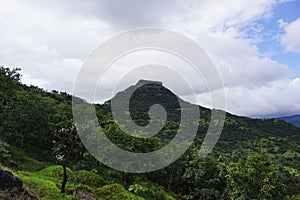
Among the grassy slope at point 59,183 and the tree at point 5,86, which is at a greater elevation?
the tree at point 5,86

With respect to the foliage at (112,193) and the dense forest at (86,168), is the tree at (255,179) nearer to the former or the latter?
the dense forest at (86,168)

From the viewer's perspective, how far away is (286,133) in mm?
133875

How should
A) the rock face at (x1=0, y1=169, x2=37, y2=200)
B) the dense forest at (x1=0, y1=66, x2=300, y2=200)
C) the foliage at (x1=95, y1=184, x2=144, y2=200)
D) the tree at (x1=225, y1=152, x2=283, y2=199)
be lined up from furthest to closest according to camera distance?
the tree at (x1=225, y1=152, x2=283, y2=199) → the foliage at (x1=95, y1=184, x2=144, y2=200) → the dense forest at (x1=0, y1=66, x2=300, y2=200) → the rock face at (x1=0, y1=169, x2=37, y2=200)

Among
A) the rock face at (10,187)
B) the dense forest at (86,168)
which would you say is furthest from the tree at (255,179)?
the rock face at (10,187)

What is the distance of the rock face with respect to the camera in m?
12.7

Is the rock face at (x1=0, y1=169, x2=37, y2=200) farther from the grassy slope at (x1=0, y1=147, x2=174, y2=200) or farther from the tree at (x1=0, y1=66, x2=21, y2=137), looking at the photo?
the tree at (x1=0, y1=66, x2=21, y2=137)

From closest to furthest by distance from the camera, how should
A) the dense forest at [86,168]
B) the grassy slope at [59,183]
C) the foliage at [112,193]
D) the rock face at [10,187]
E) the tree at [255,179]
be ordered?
1. the rock face at [10,187]
2. the grassy slope at [59,183]
3. the dense forest at [86,168]
4. the foliage at [112,193]
5. the tree at [255,179]

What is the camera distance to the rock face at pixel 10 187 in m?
12.7

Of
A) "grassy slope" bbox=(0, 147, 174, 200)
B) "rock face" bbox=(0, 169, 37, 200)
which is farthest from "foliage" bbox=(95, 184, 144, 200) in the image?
"rock face" bbox=(0, 169, 37, 200)

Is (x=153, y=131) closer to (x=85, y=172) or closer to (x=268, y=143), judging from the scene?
(x=85, y=172)

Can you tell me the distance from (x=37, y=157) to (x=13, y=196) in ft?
65.7

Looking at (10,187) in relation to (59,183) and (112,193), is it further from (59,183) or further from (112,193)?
(112,193)

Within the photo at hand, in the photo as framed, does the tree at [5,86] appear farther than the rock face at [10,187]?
Yes

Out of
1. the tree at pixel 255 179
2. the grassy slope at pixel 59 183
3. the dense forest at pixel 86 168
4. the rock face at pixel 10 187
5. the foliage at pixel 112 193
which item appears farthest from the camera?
the tree at pixel 255 179
